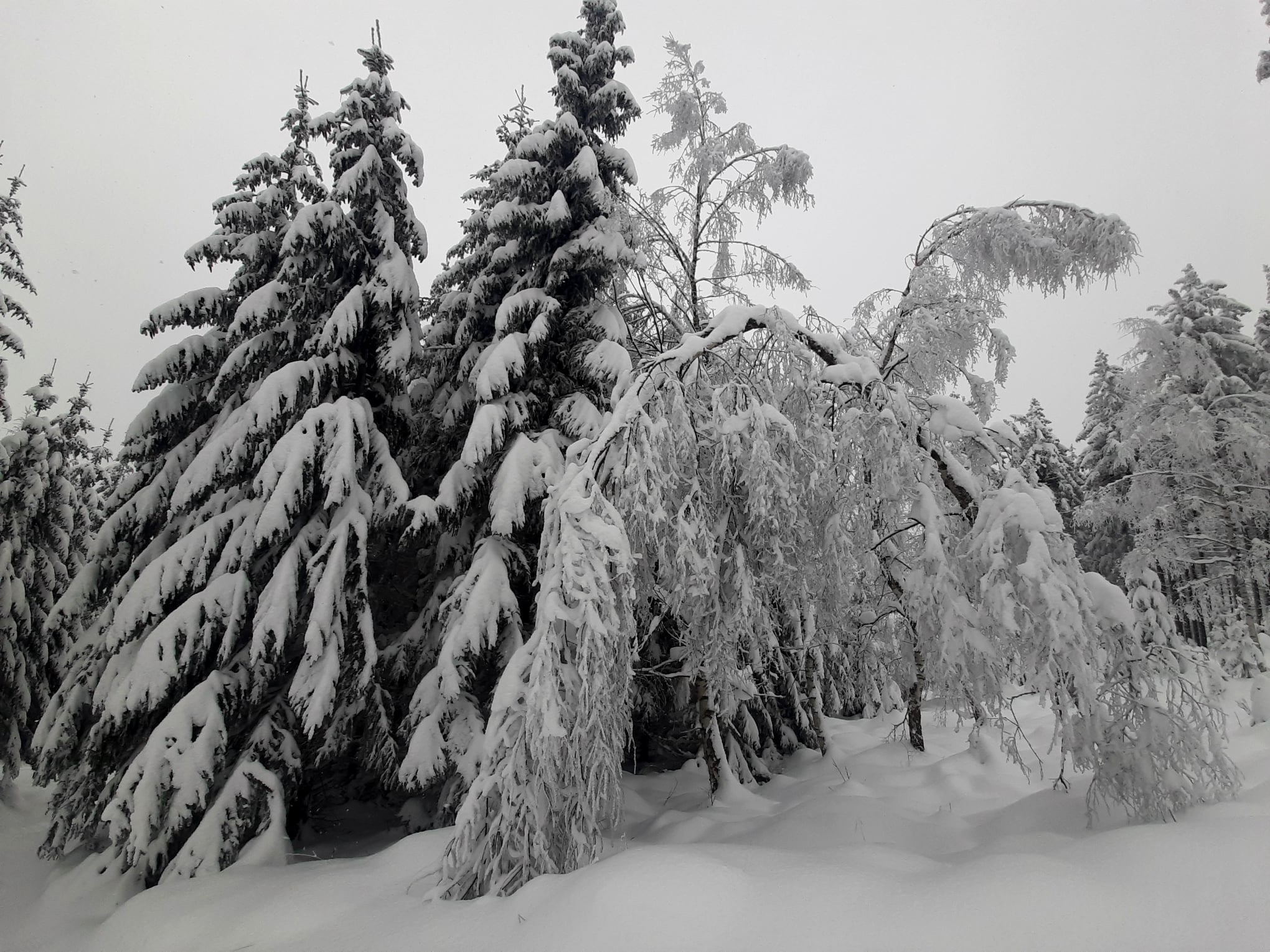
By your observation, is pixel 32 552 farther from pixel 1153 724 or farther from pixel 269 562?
pixel 1153 724

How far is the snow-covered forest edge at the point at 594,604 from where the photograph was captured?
3689 millimetres

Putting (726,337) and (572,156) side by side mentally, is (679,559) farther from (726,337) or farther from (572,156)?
(572,156)

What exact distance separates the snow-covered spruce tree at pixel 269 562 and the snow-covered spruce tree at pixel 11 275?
4.98 m

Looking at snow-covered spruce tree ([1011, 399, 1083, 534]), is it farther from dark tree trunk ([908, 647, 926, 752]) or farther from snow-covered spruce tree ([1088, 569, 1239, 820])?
snow-covered spruce tree ([1088, 569, 1239, 820])

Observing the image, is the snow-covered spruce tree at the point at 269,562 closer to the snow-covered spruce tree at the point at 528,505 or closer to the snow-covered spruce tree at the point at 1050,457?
the snow-covered spruce tree at the point at 528,505

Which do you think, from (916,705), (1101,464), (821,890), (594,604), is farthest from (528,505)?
(1101,464)

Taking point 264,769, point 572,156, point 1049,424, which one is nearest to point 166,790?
point 264,769

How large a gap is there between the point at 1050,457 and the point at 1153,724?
26846mm

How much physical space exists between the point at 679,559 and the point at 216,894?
4991 mm

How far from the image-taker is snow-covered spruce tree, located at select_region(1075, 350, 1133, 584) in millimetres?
21453

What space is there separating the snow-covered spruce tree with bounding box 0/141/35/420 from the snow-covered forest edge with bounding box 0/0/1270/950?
83 millimetres

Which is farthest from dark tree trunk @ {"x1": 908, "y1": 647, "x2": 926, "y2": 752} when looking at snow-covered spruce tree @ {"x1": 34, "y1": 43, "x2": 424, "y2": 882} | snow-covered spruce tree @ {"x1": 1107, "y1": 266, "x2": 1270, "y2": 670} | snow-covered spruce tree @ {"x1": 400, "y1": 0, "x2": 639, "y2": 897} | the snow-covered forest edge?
snow-covered spruce tree @ {"x1": 1107, "y1": 266, "x2": 1270, "y2": 670}

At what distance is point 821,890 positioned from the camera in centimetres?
330

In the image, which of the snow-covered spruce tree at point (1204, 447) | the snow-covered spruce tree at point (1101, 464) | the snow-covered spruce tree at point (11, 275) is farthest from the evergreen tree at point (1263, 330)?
the snow-covered spruce tree at point (11, 275)
